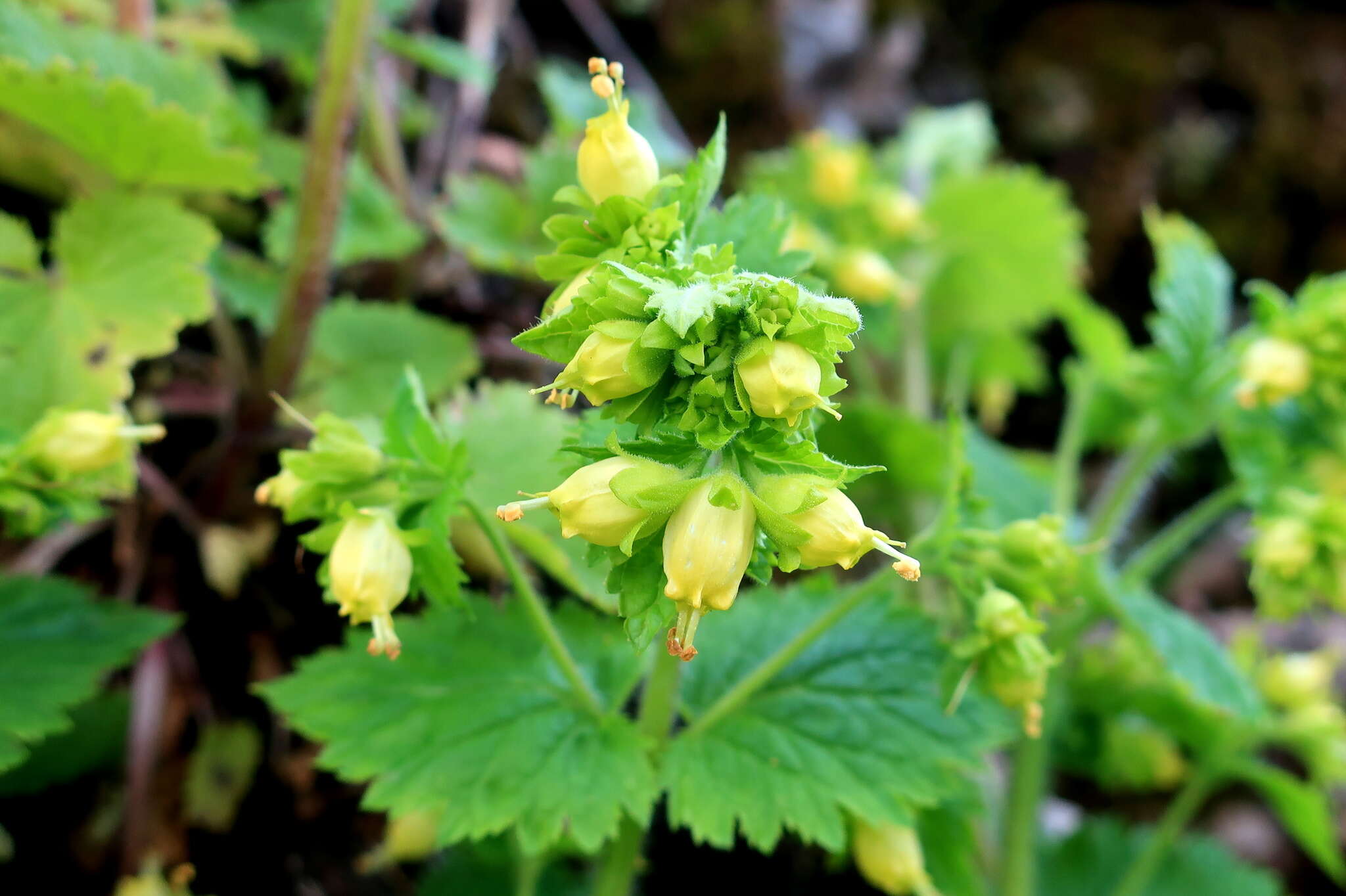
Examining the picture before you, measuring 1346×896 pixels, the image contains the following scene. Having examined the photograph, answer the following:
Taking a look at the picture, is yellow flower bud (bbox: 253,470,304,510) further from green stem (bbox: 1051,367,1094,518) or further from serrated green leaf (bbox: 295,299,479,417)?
green stem (bbox: 1051,367,1094,518)

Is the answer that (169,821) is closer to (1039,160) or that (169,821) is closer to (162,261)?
(162,261)

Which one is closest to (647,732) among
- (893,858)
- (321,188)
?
(893,858)

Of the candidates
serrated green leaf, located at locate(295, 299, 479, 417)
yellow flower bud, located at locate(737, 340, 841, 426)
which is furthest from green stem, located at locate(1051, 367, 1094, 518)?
yellow flower bud, located at locate(737, 340, 841, 426)

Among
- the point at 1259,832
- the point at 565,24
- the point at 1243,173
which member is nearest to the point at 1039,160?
the point at 1243,173

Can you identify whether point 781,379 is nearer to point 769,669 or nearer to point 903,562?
point 903,562

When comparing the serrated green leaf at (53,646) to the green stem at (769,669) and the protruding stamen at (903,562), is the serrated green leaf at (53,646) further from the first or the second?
the protruding stamen at (903,562)
